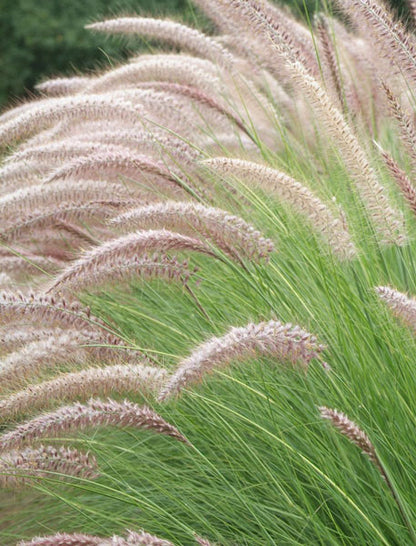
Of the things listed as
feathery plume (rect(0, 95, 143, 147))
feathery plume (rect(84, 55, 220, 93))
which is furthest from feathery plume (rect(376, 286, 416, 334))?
feathery plume (rect(84, 55, 220, 93))

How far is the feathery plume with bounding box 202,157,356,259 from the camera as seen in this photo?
2.15 metres

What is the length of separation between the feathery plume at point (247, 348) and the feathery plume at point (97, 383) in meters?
0.19

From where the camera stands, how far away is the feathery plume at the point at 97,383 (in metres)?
1.79

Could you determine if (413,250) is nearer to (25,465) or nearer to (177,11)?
(25,465)

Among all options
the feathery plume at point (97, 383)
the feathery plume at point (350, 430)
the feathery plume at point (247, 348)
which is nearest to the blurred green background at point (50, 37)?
the feathery plume at point (97, 383)

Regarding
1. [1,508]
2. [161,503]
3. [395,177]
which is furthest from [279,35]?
[1,508]

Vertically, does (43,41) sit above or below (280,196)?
below

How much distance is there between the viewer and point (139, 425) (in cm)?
167

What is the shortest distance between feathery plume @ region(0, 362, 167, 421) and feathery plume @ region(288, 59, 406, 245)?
835mm

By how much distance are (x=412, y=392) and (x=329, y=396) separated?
0.22m

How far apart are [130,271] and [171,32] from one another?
1.64 meters

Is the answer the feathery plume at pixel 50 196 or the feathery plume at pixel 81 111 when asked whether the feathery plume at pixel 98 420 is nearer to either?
the feathery plume at pixel 50 196

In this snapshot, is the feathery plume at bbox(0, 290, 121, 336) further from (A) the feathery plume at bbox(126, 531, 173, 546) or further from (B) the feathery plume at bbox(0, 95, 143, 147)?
(B) the feathery plume at bbox(0, 95, 143, 147)

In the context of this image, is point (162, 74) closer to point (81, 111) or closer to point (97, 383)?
point (81, 111)
